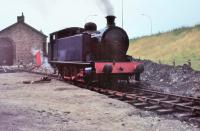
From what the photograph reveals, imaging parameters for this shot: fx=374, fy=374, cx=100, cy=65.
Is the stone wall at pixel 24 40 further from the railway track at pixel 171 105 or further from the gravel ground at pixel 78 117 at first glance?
the gravel ground at pixel 78 117

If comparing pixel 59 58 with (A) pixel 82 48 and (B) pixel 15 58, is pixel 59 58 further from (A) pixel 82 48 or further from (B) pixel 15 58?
(B) pixel 15 58

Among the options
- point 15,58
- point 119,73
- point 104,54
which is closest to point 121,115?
point 119,73

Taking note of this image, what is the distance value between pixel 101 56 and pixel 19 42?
102 ft

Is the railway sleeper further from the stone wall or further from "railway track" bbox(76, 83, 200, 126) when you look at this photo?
the stone wall

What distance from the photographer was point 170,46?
5147 cm

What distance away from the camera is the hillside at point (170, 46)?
43688mm

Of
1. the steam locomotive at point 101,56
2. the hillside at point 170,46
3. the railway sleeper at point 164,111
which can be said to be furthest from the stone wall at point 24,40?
the railway sleeper at point 164,111

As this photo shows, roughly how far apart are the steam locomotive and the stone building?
92.3ft

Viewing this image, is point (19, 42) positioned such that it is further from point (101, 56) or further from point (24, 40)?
point (101, 56)

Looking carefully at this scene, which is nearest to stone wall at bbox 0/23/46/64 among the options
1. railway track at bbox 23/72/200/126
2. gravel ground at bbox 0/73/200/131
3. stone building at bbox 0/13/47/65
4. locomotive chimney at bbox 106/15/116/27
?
stone building at bbox 0/13/47/65

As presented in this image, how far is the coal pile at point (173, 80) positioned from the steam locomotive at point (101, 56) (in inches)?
61.1

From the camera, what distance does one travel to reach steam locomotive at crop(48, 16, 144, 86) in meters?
15.5

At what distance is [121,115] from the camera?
29.9ft

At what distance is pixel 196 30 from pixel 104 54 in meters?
37.7
